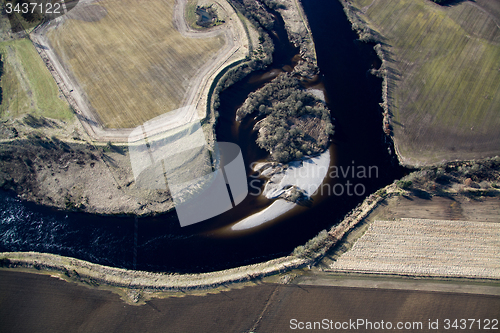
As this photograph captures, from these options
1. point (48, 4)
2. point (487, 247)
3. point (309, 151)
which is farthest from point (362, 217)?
point (48, 4)

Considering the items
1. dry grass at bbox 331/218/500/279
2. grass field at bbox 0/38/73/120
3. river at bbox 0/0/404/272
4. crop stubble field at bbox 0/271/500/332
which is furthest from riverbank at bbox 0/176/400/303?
grass field at bbox 0/38/73/120

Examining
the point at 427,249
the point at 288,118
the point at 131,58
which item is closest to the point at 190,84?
the point at 131,58

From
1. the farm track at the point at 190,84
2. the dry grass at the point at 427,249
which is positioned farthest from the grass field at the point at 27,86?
the dry grass at the point at 427,249

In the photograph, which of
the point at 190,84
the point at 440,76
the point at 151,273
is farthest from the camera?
the point at 440,76

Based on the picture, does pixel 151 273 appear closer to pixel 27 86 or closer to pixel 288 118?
pixel 288 118

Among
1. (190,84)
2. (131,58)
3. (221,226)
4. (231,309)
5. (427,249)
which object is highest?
(131,58)

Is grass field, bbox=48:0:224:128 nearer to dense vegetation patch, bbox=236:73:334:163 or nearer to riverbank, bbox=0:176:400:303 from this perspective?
dense vegetation patch, bbox=236:73:334:163
